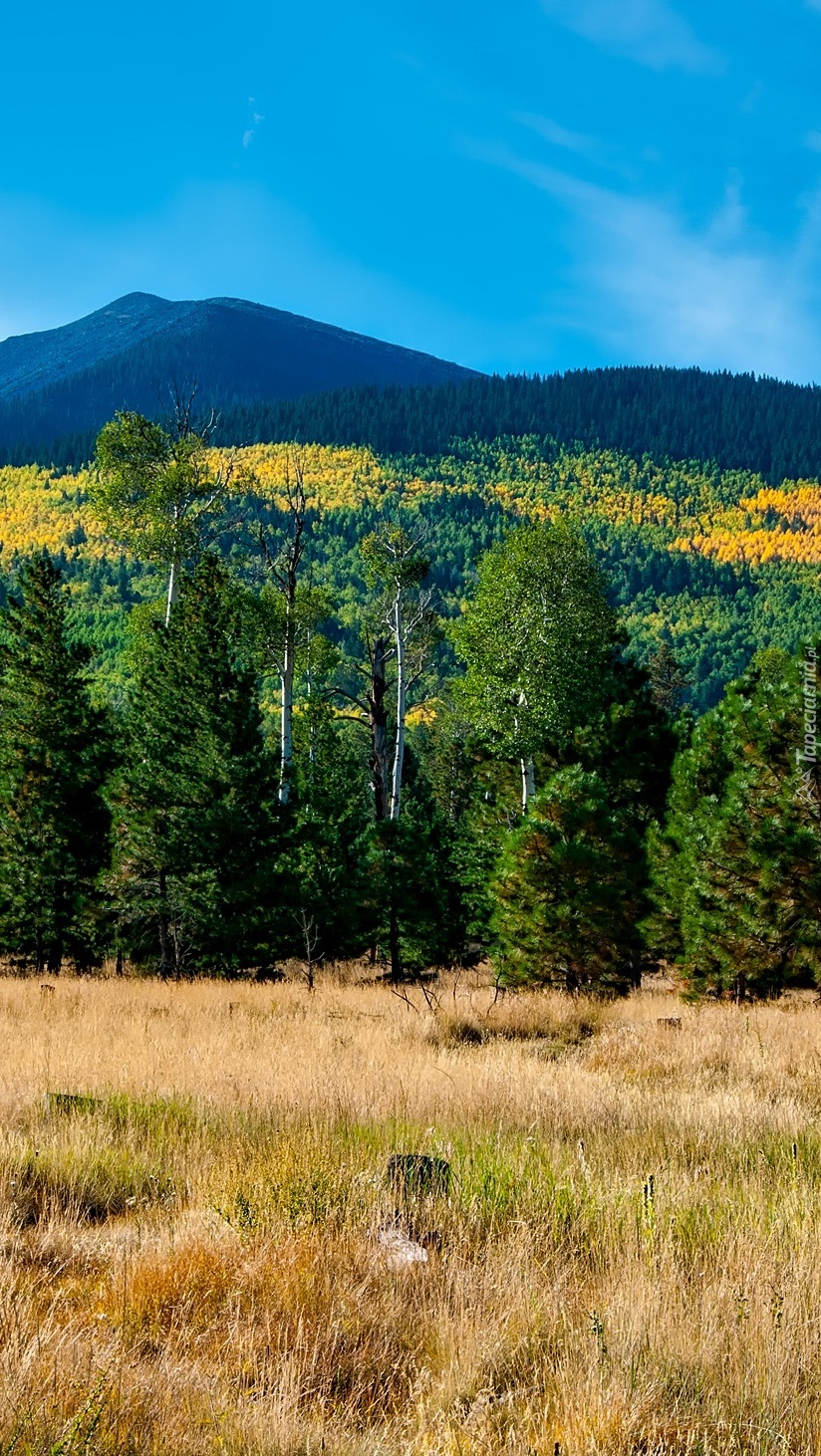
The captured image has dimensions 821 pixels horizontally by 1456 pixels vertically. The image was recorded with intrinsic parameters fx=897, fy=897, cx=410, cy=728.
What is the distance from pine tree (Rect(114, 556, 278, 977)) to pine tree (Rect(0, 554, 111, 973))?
227cm

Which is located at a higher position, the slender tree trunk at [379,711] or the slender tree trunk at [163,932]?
the slender tree trunk at [379,711]

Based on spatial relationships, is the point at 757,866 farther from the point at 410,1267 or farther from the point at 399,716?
the point at 399,716

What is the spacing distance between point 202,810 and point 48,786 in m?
5.15

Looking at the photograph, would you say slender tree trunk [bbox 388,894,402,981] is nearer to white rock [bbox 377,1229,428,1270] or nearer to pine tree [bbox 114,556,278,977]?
pine tree [bbox 114,556,278,977]

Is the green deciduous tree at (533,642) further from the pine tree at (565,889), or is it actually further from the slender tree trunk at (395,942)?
the pine tree at (565,889)

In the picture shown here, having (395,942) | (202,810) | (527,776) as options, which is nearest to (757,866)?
(395,942)

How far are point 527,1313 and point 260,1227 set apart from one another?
4.59ft

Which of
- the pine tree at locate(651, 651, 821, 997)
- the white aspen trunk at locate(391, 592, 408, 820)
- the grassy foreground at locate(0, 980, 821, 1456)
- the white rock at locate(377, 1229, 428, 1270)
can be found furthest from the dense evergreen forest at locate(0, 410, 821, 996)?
the white rock at locate(377, 1229, 428, 1270)

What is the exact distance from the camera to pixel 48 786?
885 inches

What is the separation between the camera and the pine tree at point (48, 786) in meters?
22.0

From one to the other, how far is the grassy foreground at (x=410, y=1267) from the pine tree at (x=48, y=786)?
14.8 meters

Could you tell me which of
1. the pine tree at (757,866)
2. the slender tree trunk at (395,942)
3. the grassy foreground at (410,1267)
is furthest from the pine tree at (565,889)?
the grassy foreground at (410,1267)

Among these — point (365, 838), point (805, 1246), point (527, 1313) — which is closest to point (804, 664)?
point (365, 838)

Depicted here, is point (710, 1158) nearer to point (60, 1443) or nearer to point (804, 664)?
point (60, 1443)
